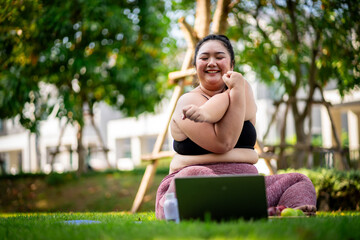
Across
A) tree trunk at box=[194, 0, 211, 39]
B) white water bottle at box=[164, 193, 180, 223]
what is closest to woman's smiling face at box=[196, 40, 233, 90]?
white water bottle at box=[164, 193, 180, 223]

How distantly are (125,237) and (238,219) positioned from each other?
0.80 meters

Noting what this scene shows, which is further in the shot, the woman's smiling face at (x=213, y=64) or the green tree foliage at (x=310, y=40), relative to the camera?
the green tree foliage at (x=310, y=40)

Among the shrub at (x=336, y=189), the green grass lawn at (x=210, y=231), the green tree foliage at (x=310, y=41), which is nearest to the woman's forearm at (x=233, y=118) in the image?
the green grass lawn at (x=210, y=231)

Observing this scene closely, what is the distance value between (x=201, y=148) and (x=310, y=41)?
7.73 meters

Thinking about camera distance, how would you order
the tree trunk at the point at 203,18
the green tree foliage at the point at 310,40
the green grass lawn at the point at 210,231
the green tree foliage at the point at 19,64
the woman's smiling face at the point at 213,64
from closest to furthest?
the green grass lawn at the point at 210,231
the woman's smiling face at the point at 213,64
the tree trunk at the point at 203,18
the green tree foliage at the point at 19,64
the green tree foliage at the point at 310,40

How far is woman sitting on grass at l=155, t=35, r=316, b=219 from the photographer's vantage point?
3510 mm

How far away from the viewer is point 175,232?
2.49m

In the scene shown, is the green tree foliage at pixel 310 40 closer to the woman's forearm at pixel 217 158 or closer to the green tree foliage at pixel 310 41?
the green tree foliage at pixel 310 41

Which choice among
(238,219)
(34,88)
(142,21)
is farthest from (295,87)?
(238,219)

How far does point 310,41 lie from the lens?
10.7 meters

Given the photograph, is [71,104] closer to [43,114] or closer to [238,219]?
[43,114]

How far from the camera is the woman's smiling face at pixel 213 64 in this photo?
392 centimetres

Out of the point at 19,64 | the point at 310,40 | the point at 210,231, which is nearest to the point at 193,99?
the point at 210,231

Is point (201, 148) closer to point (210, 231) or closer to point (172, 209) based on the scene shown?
point (172, 209)
